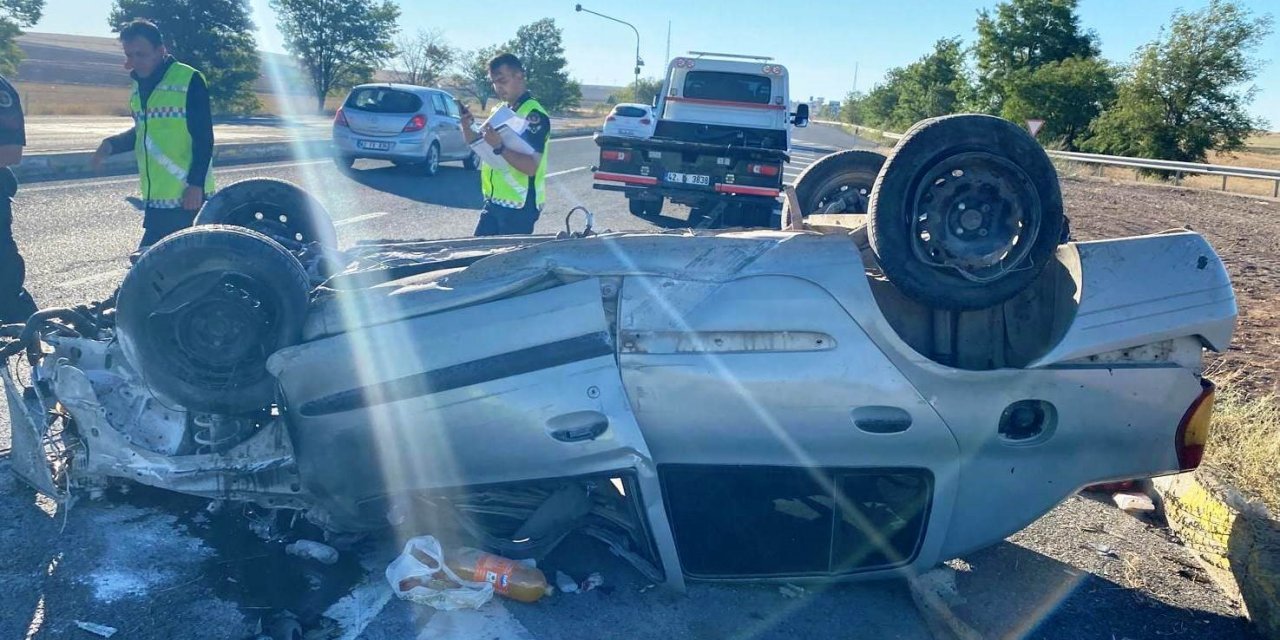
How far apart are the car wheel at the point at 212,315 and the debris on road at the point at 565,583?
1.10 meters

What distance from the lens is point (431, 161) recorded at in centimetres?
1609

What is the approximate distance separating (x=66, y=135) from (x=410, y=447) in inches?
929

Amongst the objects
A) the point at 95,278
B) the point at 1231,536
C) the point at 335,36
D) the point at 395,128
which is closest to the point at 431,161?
the point at 395,128

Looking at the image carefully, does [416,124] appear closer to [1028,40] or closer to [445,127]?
[445,127]

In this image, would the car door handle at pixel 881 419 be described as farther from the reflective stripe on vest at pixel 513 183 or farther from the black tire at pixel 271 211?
the reflective stripe on vest at pixel 513 183

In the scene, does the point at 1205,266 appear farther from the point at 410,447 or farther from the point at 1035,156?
the point at 410,447

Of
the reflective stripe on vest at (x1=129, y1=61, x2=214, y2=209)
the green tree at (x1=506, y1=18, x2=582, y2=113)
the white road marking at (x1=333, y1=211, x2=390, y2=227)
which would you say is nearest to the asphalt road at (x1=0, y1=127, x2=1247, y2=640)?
the reflective stripe on vest at (x1=129, y1=61, x2=214, y2=209)

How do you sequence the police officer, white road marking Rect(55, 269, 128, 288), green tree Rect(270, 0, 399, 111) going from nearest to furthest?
the police officer, white road marking Rect(55, 269, 128, 288), green tree Rect(270, 0, 399, 111)

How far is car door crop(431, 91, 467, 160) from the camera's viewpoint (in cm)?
1642

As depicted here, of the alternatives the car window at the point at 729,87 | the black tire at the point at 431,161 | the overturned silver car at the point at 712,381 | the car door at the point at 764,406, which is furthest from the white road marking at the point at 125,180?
the car door at the point at 764,406

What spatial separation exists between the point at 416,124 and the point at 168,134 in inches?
441

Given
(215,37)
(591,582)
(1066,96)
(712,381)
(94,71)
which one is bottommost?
(591,582)

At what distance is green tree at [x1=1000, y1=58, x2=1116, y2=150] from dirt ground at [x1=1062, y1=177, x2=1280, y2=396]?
15.0 meters

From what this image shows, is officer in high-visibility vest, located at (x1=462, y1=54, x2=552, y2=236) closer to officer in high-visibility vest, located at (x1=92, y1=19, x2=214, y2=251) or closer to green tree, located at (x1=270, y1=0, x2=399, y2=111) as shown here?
officer in high-visibility vest, located at (x1=92, y1=19, x2=214, y2=251)
